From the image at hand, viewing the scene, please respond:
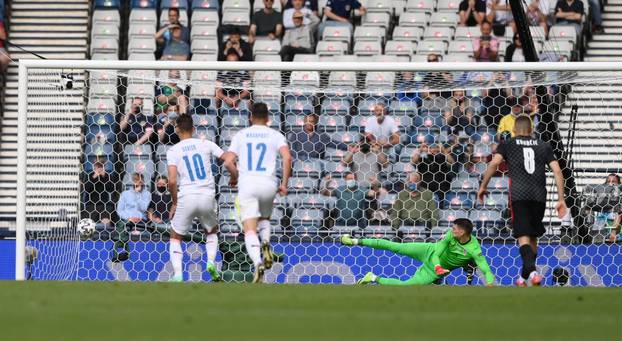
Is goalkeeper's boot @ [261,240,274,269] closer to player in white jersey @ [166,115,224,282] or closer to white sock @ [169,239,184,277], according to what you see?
player in white jersey @ [166,115,224,282]

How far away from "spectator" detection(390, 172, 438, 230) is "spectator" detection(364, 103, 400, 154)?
456 millimetres

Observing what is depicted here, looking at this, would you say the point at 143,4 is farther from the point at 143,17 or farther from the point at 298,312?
the point at 298,312

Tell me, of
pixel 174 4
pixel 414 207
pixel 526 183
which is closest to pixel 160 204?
pixel 414 207

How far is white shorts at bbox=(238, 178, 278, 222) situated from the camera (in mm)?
11742

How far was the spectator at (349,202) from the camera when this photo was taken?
1328 cm

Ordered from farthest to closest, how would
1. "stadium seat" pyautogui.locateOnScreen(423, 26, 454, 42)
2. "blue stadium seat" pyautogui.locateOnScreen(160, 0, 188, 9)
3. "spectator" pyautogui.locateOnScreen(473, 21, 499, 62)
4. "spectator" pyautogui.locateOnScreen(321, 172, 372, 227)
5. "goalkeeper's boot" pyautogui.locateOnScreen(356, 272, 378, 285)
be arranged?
1. "blue stadium seat" pyautogui.locateOnScreen(160, 0, 188, 9)
2. "stadium seat" pyautogui.locateOnScreen(423, 26, 454, 42)
3. "spectator" pyautogui.locateOnScreen(473, 21, 499, 62)
4. "spectator" pyautogui.locateOnScreen(321, 172, 372, 227)
5. "goalkeeper's boot" pyautogui.locateOnScreen(356, 272, 378, 285)

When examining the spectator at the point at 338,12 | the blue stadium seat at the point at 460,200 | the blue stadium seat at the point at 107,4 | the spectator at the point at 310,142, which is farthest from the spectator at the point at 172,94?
the blue stadium seat at the point at 107,4

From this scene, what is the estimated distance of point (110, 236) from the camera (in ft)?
44.2

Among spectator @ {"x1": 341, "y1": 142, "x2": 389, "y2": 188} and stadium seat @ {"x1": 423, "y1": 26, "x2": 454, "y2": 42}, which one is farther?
stadium seat @ {"x1": 423, "y1": 26, "x2": 454, "y2": 42}

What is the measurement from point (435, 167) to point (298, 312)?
686 cm

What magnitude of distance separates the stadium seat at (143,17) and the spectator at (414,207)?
7420mm

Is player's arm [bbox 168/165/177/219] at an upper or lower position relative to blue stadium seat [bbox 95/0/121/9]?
lower

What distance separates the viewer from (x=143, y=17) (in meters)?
19.8

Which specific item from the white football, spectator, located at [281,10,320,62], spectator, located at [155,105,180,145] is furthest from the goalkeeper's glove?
spectator, located at [281,10,320,62]
